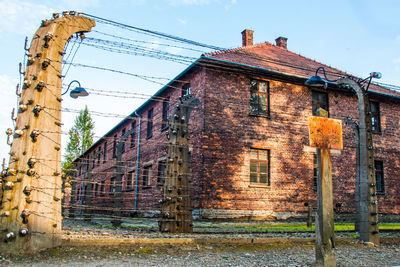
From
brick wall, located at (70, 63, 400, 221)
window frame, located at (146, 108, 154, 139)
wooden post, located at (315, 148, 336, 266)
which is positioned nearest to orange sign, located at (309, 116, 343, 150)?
wooden post, located at (315, 148, 336, 266)

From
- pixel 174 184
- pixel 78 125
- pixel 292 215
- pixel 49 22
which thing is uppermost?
pixel 78 125

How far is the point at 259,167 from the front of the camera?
56.1 ft

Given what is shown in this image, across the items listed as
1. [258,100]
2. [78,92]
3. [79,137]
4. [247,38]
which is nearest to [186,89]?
[258,100]

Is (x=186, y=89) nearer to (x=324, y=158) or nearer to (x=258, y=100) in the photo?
(x=258, y=100)

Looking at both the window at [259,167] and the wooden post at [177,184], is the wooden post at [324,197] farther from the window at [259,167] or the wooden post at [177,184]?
the window at [259,167]

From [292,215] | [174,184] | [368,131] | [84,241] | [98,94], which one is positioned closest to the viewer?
[84,241]

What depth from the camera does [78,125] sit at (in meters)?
51.2

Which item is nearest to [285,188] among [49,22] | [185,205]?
[185,205]

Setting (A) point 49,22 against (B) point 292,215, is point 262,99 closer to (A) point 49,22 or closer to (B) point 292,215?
(B) point 292,215

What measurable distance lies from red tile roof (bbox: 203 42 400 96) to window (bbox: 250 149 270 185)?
13.9 ft

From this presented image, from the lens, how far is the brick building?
15.9 meters

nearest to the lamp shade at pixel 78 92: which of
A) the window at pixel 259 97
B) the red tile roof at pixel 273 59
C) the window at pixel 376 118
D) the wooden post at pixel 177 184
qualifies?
the wooden post at pixel 177 184

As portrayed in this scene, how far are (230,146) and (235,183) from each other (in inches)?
66.0

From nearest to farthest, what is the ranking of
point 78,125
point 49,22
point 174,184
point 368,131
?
point 49,22
point 174,184
point 368,131
point 78,125
